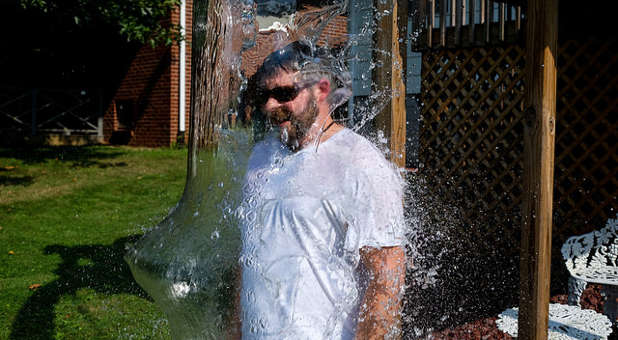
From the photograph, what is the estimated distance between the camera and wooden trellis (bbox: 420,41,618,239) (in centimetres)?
649

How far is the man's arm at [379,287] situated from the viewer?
5.21ft

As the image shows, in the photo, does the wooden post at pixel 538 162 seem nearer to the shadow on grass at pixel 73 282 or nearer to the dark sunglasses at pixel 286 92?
the dark sunglasses at pixel 286 92

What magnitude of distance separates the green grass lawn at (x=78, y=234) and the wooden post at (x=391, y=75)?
2620mm

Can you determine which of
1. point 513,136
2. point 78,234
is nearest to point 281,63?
point 513,136

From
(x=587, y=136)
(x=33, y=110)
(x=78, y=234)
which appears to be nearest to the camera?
(x=587, y=136)

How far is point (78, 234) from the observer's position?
23.5 ft

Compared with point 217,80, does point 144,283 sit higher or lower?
lower

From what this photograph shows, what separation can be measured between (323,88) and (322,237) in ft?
1.51

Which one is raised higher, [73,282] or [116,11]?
[116,11]

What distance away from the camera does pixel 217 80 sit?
200cm

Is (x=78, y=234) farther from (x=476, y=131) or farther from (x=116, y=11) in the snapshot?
(x=476, y=131)

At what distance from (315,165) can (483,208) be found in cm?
581

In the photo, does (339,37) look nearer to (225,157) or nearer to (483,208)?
(225,157)

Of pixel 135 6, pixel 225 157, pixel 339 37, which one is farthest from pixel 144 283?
pixel 135 6
